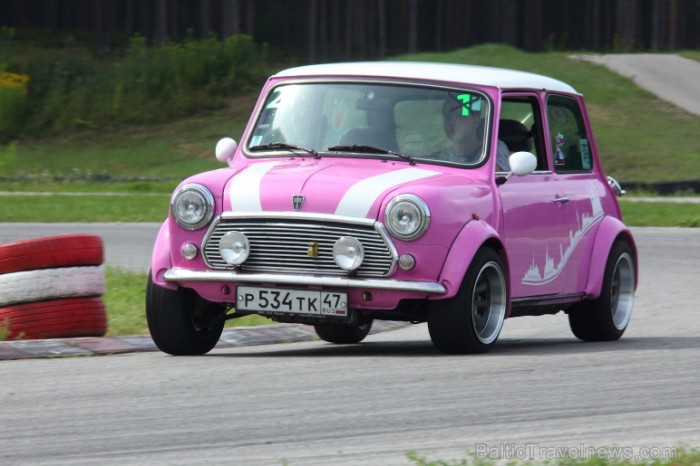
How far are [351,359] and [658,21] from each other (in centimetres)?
6130

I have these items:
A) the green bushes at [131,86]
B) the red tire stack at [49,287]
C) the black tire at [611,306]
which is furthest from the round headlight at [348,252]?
the green bushes at [131,86]

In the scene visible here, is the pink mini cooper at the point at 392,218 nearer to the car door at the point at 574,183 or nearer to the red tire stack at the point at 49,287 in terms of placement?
the car door at the point at 574,183

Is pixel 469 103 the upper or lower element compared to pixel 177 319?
upper

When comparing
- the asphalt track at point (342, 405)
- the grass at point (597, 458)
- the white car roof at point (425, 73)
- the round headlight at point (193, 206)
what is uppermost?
the white car roof at point (425, 73)

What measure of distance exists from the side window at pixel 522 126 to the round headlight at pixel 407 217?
1528 mm

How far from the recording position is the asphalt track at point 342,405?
17.7 feet

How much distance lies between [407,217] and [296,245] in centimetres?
65

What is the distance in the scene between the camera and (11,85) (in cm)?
4509

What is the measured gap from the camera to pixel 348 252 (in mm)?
7969

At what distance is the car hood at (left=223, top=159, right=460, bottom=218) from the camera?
8.00 metres

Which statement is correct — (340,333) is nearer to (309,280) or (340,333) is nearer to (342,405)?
(309,280)

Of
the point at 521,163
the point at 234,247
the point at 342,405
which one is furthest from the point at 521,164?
the point at 342,405

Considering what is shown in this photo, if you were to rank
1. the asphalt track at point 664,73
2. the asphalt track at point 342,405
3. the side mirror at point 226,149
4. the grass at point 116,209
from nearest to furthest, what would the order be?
the asphalt track at point 342,405 → the side mirror at point 226,149 → the grass at point 116,209 → the asphalt track at point 664,73

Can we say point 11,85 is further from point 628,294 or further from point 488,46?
point 628,294
